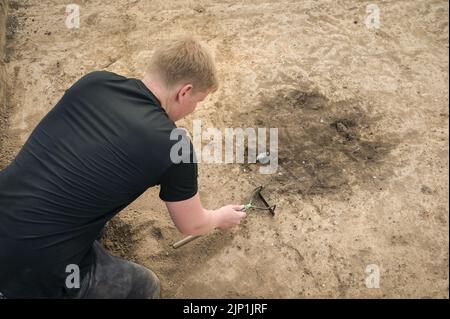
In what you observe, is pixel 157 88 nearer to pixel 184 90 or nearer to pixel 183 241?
pixel 184 90

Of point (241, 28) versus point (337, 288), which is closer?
point (337, 288)

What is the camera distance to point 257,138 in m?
3.28

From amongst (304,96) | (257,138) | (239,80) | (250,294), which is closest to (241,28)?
(239,80)

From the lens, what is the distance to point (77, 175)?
5.90 ft

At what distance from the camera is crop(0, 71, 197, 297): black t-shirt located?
1800mm

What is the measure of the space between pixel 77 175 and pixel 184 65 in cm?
63

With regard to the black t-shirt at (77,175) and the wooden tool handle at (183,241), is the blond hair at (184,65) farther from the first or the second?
the wooden tool handle at (183,241)

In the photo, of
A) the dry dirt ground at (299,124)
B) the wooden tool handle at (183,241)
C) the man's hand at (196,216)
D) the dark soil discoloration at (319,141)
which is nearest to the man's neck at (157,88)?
the man's hand at (196,216)

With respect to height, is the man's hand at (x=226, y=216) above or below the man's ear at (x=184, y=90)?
below

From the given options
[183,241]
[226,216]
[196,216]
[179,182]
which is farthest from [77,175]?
[183,241]

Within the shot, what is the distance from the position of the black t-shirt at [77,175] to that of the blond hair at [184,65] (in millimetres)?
117

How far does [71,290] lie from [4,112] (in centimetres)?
205

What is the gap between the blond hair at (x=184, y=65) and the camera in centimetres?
190
